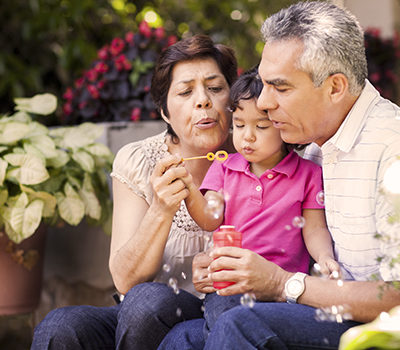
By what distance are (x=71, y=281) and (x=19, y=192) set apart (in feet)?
2.29

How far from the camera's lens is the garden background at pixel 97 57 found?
3309 millimetres

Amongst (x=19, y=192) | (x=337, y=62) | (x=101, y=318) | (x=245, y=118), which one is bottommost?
(x=101, y=318)

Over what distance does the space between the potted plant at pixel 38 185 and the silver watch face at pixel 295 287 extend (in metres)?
1.30

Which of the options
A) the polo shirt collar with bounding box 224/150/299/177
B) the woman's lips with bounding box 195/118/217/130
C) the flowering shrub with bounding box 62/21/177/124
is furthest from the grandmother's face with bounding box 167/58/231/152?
the flowering shrub with bounding box 62/21/177/124

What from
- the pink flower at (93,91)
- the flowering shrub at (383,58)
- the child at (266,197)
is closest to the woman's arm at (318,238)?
the child at (266,197)

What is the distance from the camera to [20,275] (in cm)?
301

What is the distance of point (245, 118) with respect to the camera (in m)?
2.07

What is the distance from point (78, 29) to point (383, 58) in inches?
85.2

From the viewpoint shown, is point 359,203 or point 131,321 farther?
point 131,321

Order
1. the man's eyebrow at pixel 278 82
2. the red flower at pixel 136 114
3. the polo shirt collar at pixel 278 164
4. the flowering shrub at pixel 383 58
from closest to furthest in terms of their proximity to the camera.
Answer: the man's eyebrow at pixel 278 82 → the polo shirt collar at pixel 278 164 → the red flower at pixel 136 114 → the flowering shrub at pixel 383 58

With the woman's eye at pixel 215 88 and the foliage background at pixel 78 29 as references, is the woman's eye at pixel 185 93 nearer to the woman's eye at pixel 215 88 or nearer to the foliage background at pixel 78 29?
the woman's eye at pixel 215 88

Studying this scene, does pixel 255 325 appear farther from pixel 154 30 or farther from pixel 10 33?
pixel 10 33

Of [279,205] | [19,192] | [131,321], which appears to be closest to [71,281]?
[19,192]

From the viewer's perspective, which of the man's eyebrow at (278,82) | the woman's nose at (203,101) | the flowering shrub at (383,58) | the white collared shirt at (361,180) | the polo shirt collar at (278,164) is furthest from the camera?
the flowering shrub at (383,58)
